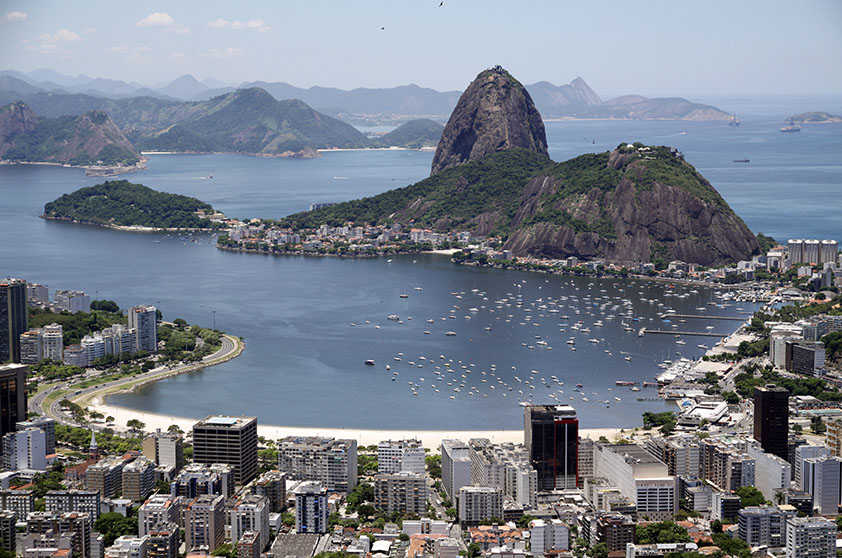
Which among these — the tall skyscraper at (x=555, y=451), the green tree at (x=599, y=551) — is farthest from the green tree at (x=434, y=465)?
the green tree at (x=599, y=551)

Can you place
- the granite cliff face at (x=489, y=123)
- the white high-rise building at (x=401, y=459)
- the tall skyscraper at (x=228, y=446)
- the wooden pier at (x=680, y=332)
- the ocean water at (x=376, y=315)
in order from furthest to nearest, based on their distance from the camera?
the granite cliff face at (x=489, y=123) → the wooden pier at (x=680, y=332) → the ocean water at (x=376, y=315) → the tall skyscraper at (x=228, y=446) → the white high-rise building at (x=401, y=459)

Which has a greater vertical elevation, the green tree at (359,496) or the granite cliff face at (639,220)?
the granite cliff face at (639,220)

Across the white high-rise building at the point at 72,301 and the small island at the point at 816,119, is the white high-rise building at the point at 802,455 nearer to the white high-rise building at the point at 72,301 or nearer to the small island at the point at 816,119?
the white high-rise building at the point at 72,301

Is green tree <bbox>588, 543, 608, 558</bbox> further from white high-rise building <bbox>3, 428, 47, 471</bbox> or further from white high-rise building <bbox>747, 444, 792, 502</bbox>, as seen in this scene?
white high-rise building <bbox>3, 428, 47, 471</bbox>

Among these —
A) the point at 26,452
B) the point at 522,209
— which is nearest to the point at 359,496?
the point at 26,452

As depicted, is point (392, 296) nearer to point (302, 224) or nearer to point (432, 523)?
point (302, 224)

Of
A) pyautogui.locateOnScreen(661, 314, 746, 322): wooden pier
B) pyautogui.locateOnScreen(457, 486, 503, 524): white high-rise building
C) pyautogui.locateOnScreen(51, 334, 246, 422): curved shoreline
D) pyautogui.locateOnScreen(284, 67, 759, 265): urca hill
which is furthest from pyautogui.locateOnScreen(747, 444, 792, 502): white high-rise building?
pyautogui.locateOnScreen(284, 67, 759, 265): urca hill

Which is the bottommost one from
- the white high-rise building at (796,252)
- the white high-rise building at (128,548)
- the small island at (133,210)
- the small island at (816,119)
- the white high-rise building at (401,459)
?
the white high-rise building at (128,548)

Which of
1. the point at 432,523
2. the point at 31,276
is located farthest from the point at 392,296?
the point at 432,523
